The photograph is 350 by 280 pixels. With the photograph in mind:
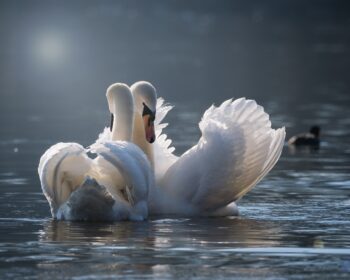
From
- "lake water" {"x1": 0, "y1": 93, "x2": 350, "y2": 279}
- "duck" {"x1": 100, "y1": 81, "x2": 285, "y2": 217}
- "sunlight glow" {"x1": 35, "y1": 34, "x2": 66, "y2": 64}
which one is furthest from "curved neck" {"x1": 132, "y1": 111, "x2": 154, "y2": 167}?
"sunlight glow" {"x1": 35, "y1": 34, "x2": 66, "y2": 64}

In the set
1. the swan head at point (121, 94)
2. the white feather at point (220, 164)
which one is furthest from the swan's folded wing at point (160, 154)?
the swan head at point (121, 94)

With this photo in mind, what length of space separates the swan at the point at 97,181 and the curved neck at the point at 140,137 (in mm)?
914

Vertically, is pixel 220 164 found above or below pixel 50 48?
below

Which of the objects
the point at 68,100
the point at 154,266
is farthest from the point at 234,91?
the point at 154,266

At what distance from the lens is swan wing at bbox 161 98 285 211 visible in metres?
15.8

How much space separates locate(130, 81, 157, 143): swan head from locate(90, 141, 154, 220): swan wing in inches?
Result: 36.9

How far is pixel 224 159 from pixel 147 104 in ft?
4.62

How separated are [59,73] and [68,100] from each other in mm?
12454

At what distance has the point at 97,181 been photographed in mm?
15266

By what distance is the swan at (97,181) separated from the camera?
15.0m

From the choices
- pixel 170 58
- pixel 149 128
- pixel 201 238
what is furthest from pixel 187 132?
pixel 170 58

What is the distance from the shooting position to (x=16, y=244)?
13.7 m

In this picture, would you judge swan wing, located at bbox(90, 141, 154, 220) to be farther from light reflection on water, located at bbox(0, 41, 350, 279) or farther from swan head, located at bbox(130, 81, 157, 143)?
swan head, located at bbox(130, 81, 157, 143)

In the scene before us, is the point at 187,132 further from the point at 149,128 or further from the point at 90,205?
the point at 90,205
